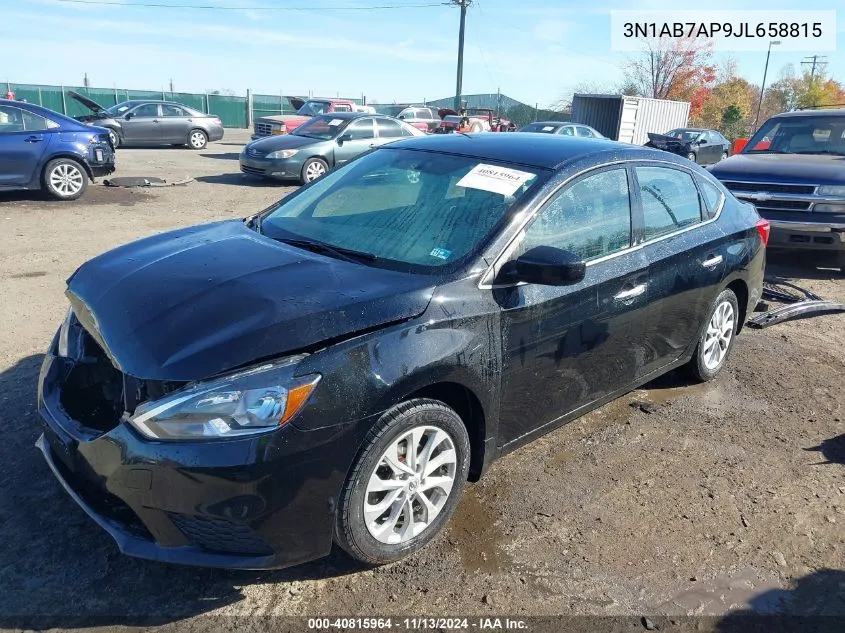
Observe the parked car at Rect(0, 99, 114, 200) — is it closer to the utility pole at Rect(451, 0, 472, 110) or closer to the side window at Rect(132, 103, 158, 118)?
the side window at Rect(132, 103, 158, 118)

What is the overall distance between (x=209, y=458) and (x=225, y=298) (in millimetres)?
700

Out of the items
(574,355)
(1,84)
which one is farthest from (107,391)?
(1,84)

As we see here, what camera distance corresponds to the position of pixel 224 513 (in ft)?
7.79

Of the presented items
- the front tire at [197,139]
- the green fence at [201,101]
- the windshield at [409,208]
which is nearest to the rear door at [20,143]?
the windshield at [409,208]

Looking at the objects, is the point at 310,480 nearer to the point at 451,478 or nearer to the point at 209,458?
the point at 209,458

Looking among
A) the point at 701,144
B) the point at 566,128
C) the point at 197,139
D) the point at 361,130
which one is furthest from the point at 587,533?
the point at 701,144

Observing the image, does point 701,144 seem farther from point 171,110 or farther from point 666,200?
point 666,200

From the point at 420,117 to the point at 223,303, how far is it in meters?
22.9

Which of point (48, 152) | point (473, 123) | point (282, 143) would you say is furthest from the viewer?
point (473, 123)

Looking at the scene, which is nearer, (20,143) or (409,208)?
(409,208)

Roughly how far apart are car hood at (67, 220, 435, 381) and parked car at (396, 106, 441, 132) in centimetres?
2063

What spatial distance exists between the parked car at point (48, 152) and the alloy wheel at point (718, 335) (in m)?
10.1

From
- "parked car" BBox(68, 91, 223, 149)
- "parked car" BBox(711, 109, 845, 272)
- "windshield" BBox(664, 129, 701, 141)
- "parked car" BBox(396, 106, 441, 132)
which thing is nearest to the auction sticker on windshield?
"parked car" BBox(711, 109, 845, 272)

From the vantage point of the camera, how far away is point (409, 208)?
11.7 ft
